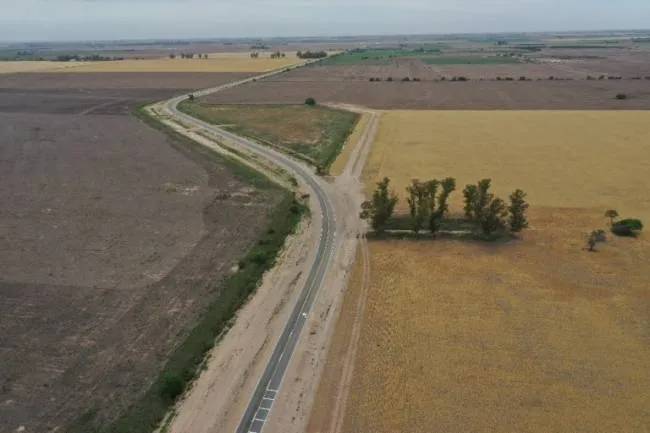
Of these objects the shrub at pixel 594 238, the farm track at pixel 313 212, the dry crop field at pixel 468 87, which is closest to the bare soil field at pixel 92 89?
the dry crop field at pixel 468 87

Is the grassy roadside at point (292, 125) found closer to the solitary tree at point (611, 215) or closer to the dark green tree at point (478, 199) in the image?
the dark green tree at point (478, 199)

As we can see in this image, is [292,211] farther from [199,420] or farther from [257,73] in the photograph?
[257,73]

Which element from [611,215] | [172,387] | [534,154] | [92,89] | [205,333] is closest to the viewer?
[172,387]

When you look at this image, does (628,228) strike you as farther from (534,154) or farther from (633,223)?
(534,154)

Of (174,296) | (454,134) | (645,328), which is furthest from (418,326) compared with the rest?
(454,134)

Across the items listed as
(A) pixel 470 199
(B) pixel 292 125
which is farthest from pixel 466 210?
(B) pixel 292 125

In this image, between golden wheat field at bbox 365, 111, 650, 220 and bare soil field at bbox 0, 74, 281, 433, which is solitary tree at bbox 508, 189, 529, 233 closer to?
golden wheat field at bbox 365, 111, 650, 220

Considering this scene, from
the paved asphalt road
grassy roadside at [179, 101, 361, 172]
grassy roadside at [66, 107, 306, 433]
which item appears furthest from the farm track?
grassy roadside at [66, 107, 306, 433]
